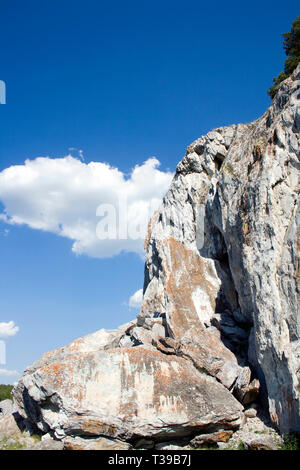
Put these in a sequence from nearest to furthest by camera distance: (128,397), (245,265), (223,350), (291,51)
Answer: (128,397)
(245,265)
(223,350)
(291,51)

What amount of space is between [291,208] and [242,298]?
7098 millimetres

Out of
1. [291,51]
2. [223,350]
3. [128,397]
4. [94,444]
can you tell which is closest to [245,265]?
[223,350]

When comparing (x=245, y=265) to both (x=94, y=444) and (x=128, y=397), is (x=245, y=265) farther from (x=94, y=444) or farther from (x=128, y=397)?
(x=94, y=444)

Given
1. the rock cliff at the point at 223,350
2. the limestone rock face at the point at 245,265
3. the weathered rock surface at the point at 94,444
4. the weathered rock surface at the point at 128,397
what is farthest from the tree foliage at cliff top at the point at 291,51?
the weathered rock surface at the point at 94,444

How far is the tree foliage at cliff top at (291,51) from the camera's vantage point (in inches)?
1476

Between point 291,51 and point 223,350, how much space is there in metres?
33.0

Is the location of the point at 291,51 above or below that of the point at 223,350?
above

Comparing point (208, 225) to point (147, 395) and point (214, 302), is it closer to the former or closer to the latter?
point (214, 302)

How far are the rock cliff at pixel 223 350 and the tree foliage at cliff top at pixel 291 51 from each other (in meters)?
13.9

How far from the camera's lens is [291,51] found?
3953cm

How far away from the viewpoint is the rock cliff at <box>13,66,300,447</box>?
19.3 meters

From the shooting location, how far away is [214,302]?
95.2 feet

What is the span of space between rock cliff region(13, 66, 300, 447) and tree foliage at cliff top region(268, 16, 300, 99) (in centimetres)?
1386
